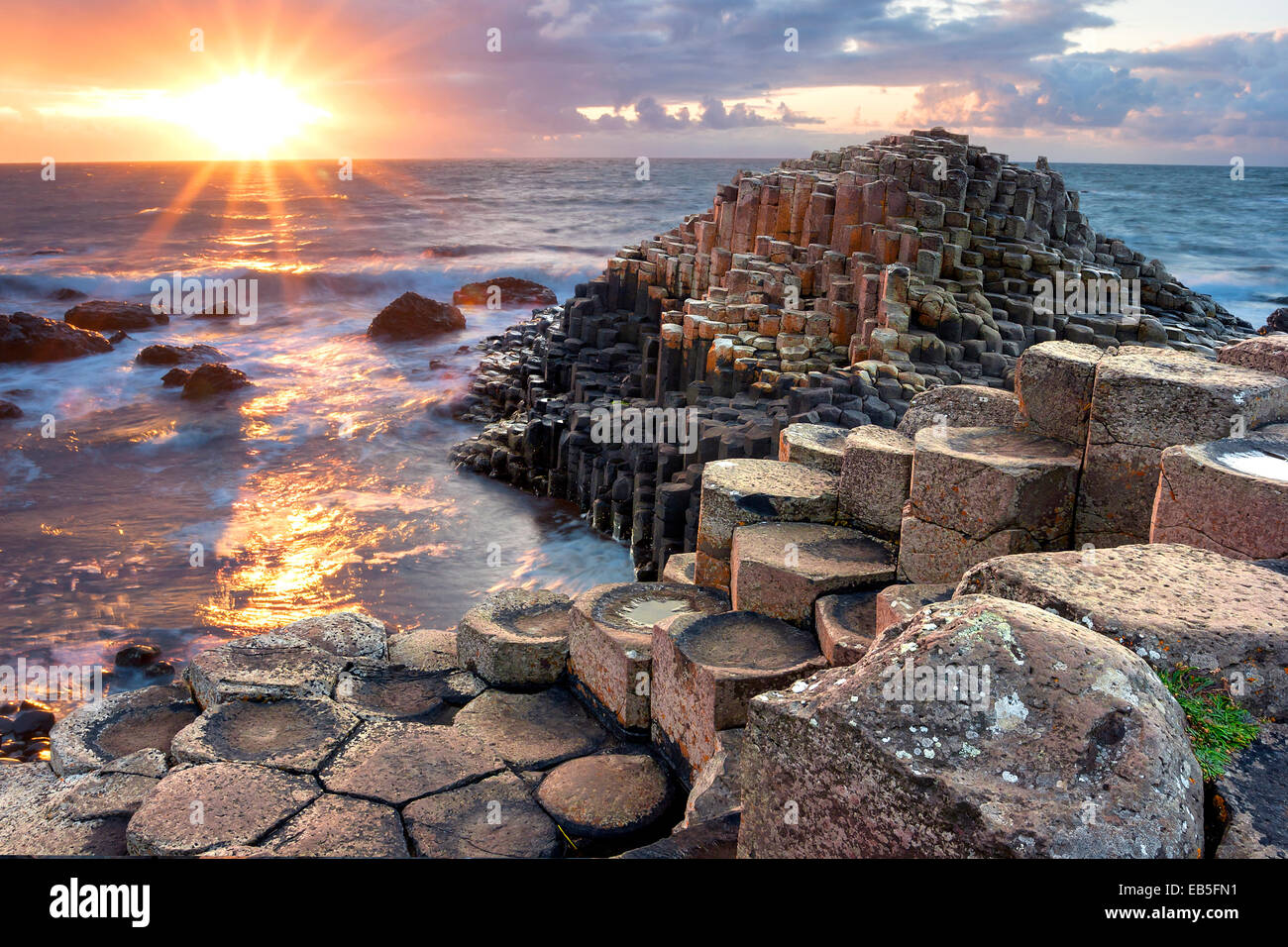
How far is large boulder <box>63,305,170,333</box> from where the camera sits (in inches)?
975

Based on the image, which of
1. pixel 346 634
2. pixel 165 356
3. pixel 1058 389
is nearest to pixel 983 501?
pixel 1058 389

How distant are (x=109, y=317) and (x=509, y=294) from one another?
1170cm

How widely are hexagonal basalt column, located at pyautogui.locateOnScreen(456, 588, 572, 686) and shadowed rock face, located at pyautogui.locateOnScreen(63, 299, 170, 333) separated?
23.1 metres

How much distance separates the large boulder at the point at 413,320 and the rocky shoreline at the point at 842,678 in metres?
16.1

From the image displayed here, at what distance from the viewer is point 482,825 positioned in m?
4.23

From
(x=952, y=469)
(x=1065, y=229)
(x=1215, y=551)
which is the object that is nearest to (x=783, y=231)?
(x=1065, y=229)

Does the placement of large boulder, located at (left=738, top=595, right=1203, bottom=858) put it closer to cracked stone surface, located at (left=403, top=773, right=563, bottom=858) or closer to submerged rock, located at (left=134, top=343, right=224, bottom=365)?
cracked stone surface, located at (left=403, top=773, right=563, bottom=858)

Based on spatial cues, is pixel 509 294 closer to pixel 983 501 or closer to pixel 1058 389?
pixel 1058 389

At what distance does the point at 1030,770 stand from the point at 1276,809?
67 centimetres

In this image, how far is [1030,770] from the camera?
2086mm

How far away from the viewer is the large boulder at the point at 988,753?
2.01 m

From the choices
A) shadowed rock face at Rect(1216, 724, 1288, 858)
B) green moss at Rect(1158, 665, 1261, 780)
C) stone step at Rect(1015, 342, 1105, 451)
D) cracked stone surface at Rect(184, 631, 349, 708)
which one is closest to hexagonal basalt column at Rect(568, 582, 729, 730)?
cracked stone surface at Rect(184, 631, 349, 708)

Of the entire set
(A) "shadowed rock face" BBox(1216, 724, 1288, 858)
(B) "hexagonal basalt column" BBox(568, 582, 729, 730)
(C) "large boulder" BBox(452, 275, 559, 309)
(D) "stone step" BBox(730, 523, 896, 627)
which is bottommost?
(B) "hexagonal basalt column" BBox(568, 582, 729, 730)

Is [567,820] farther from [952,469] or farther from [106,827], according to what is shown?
[952,469]
